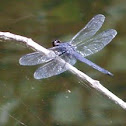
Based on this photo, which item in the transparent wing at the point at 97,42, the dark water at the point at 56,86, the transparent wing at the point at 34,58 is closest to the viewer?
the transparent wing at the point at 34,58

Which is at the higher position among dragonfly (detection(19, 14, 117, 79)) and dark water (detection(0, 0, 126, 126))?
dragonfly (detection(19, 14, 117, 79))

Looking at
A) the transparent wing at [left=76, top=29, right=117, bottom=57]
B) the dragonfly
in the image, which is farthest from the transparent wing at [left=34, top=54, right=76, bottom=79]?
the transparent wing at [left=76, top=29, right=117, bottom=57]

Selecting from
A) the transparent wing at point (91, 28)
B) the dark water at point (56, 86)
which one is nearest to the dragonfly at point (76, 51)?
the transparent wing at point (91, 28)

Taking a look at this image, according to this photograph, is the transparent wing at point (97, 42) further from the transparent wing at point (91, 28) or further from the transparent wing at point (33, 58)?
the transparent wing at point (33, 58)

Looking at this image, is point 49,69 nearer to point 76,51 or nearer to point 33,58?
point 33,58

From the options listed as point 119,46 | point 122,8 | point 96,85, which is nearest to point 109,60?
point 119,46

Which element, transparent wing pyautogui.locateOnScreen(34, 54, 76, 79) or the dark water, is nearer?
transparent wing pyautogui.locateOnScreen(34, 54, 76, 79)

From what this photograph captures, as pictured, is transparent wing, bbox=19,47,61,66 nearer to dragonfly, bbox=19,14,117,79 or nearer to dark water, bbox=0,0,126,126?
dragonfly, bbox=19,14,117,79
